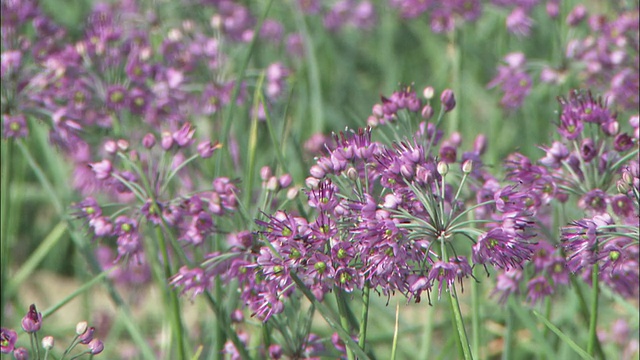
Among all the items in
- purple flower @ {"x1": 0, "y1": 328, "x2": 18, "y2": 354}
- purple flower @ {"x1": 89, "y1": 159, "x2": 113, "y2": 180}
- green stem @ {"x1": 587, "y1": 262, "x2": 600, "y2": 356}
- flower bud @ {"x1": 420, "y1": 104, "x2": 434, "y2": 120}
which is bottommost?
purple flower @ {"x1": 0, "y1": 328, "x2": 18, "y2": 354}

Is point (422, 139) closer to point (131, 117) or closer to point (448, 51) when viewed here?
point (131, 117)

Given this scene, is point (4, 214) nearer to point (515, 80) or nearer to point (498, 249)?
point (498, 249)

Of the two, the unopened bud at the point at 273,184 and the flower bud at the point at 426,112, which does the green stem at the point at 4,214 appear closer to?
the unopened bud at the point at 273,184

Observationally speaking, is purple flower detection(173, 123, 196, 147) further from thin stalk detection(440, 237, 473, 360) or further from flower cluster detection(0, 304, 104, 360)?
thin stalk detection(440, 237, 473, 360)

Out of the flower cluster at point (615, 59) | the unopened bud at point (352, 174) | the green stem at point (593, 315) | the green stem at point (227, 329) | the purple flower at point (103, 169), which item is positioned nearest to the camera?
the unopened bud at point (352, 174)

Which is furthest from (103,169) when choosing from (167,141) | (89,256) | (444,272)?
(444,272)

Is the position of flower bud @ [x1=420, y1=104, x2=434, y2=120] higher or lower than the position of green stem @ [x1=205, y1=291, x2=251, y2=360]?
higher

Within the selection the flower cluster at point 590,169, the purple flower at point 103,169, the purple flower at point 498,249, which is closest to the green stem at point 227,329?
the purple flower at point 103,169

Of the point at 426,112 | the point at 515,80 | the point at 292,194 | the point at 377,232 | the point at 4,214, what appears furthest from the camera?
the point at 515,80

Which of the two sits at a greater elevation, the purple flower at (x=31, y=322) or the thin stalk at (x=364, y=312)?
the thin stalk at (x=364, y=312)

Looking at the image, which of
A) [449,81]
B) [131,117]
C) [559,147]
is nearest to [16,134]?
[131,117]

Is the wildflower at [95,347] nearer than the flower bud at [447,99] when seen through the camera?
Yes

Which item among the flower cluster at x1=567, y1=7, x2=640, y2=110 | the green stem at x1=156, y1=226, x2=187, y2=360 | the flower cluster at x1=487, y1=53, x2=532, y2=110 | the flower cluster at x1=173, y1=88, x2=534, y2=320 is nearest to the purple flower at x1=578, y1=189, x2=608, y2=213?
the flower cluster at x1=173, y1=88, x2=534, y2=320
